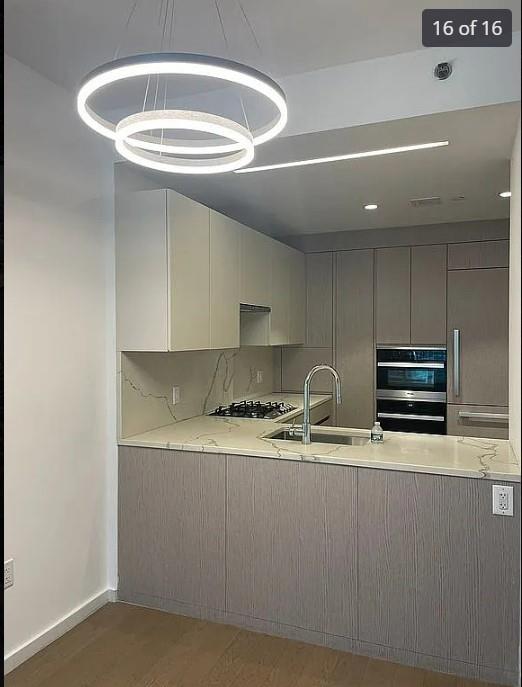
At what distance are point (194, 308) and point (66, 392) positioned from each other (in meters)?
0.82

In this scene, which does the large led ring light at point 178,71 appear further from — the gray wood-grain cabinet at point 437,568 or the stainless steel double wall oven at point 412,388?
the stainless steel double wall oven at point 412,388

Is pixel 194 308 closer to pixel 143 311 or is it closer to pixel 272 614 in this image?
pixel 143 311

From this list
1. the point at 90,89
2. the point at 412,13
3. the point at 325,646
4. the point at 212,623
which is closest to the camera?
the point at 90,89

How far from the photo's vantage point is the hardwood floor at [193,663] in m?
2.34

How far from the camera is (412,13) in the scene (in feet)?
6.86

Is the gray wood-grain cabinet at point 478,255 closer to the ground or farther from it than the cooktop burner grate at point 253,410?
farther from it

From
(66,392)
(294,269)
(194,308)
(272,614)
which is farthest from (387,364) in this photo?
(66,392)

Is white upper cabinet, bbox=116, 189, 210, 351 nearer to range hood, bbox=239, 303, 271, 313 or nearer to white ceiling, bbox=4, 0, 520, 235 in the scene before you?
white ceiling, bbox=4, 0, 520, 235

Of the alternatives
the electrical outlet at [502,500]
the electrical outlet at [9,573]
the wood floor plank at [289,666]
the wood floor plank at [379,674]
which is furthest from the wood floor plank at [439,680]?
the electrical outlet at [9,573]

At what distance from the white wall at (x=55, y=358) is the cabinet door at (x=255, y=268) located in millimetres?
1054

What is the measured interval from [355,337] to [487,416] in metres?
1.30

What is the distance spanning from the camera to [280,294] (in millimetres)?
4539

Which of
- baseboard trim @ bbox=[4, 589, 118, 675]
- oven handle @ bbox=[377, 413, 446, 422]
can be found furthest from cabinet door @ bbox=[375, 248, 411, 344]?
baseboard trim @ bbox=[4, 589, 118, 675]

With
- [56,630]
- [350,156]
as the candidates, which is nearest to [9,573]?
[56,630]
